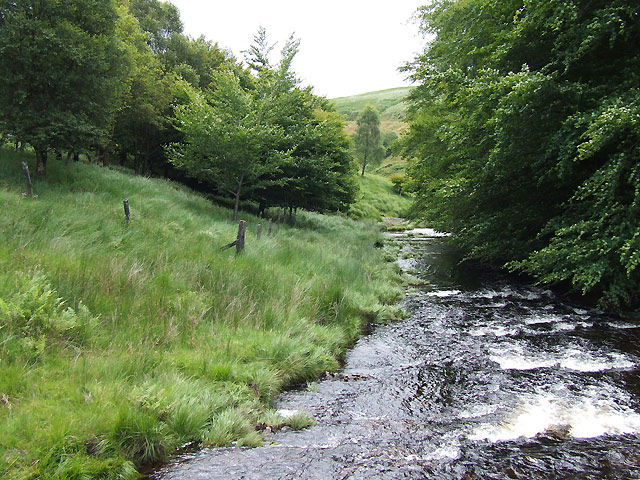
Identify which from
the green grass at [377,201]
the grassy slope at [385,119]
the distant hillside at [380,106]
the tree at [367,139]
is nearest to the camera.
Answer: the green grass at [377,201]

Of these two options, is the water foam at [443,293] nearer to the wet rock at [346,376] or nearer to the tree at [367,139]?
the wet rock at [346,376]

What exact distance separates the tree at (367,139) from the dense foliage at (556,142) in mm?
46863

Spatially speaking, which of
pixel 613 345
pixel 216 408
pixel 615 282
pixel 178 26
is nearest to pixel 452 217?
pixel 615 282

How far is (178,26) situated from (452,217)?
33.8 metres

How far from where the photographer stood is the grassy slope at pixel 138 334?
3070 millimetres

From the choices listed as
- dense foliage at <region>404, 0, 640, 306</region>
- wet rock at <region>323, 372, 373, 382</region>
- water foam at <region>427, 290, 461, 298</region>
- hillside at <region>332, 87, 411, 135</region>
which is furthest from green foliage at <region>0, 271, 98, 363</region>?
hillside at <region>332, 87, 411, 135</region>

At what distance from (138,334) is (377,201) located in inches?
1816

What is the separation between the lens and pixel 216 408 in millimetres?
3850

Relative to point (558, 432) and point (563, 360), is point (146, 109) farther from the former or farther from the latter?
point (558, 432)

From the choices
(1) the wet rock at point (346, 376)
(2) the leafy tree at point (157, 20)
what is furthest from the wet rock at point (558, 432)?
(2) the leafy tree at point (157, 20)

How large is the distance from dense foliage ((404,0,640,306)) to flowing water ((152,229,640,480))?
1506 mm

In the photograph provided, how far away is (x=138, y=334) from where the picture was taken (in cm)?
466

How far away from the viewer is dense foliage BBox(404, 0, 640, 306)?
719 centimetres

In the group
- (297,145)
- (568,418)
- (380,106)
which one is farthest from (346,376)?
(380,106)
